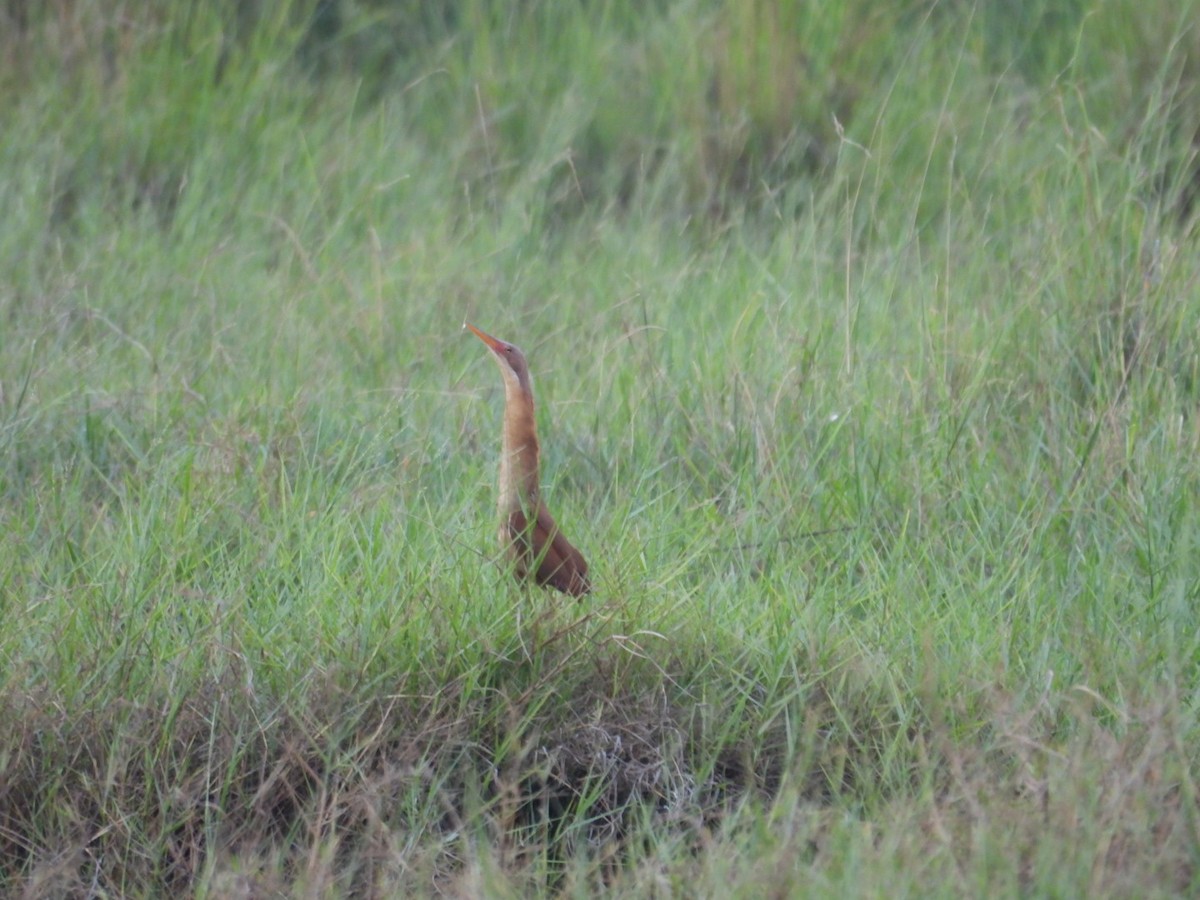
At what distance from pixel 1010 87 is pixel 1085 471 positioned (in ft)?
7.46

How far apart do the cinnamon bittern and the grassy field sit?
0.24ft

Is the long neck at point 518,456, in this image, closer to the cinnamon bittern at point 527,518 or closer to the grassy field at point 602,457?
the cinnamon bittern at point 527,518

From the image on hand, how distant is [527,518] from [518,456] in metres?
0.14

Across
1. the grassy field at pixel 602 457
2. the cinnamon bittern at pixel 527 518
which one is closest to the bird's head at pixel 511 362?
the cinnamon bittern at pixel 527 518

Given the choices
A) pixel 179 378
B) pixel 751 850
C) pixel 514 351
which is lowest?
pixel 179 378

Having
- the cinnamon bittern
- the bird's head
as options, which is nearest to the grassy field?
the cinnamon bittern

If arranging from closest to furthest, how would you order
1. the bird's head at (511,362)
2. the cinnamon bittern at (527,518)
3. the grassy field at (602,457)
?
1. the grassy field at (602,457)
2. the cinnamon bittern at (527,518)
3. the bird's head at (511,362)

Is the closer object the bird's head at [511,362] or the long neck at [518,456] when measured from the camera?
the long neck at [518,456]

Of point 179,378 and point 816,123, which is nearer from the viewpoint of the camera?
point 179,378

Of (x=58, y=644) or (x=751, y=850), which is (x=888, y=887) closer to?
(x=751, y=850)

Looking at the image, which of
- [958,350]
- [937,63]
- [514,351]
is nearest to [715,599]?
[514,351]

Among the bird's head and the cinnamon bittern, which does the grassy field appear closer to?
the cinnamon bittern

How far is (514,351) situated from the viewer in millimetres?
2791

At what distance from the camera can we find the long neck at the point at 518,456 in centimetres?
266
